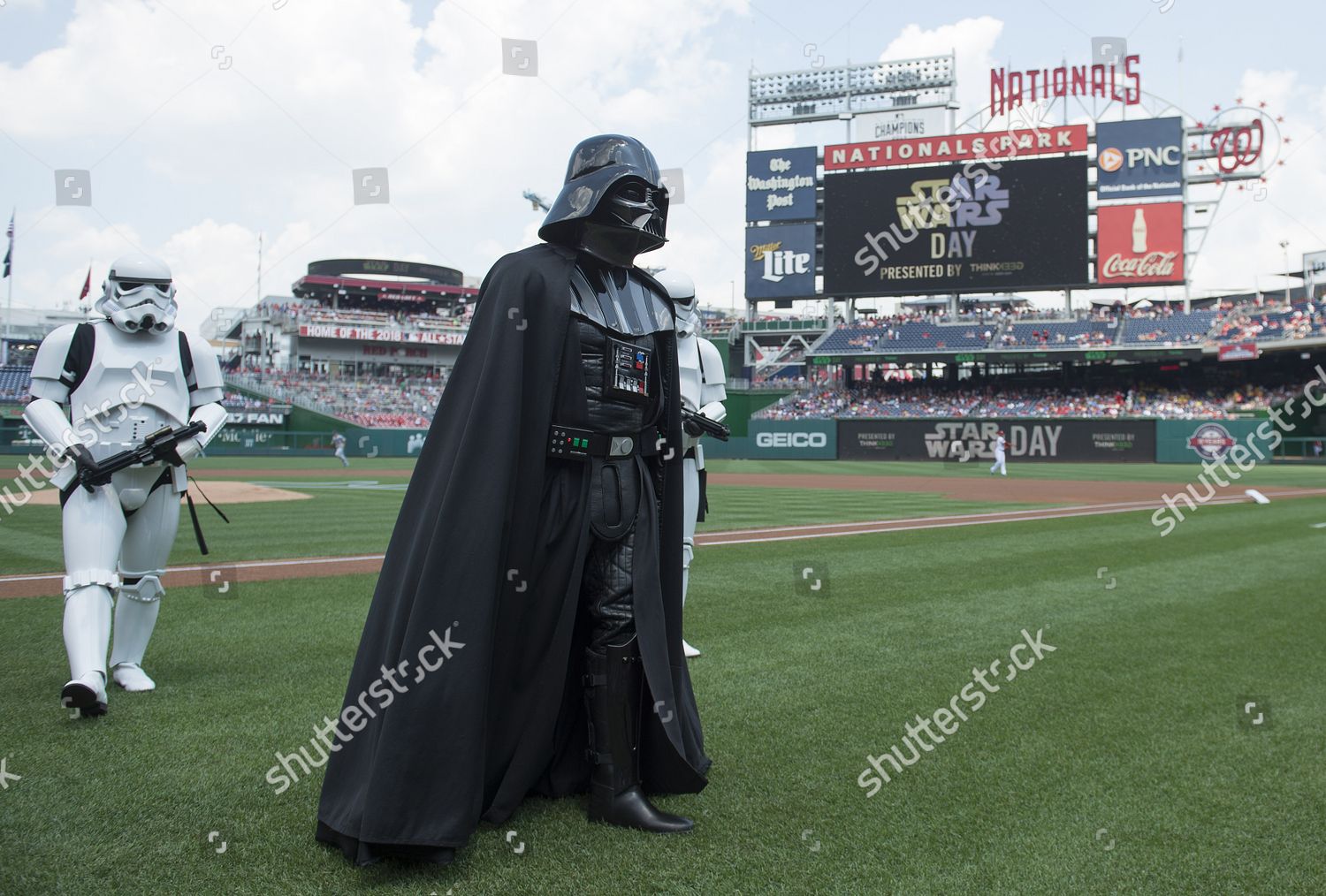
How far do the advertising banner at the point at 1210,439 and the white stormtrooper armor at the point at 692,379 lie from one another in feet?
Result: 121

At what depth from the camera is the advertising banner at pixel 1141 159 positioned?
149 feet

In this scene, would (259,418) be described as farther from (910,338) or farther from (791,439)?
(910,338)

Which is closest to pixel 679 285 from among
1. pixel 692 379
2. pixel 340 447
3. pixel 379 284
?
pixel 692 379

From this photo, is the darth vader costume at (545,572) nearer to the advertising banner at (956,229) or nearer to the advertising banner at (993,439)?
the advertising banner at (993,439)

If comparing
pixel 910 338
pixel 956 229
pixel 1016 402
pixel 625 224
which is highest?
pixel 956 229

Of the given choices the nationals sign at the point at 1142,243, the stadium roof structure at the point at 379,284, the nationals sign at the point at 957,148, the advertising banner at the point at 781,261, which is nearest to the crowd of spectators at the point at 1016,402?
the nationals sign at the point at 1142,243

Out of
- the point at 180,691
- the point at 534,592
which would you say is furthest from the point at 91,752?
the point at 534,592

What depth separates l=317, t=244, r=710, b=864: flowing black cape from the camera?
2.78 meters

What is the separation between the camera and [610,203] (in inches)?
129

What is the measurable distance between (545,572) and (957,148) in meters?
49.4

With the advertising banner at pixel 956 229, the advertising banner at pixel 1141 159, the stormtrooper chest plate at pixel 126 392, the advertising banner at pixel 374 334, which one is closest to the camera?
the stormtrooper chest plate at pixel 126 392

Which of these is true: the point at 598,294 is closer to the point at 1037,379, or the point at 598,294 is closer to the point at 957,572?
the point at 957,572

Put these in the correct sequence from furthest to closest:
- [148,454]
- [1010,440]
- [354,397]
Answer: [354,397] → [1010,440] → [148,454]

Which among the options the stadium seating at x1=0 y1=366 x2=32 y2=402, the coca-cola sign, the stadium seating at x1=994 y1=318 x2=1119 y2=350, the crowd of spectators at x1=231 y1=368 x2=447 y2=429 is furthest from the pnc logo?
the stadium seating at x1=0 y1=366 x2=32 y2=402
